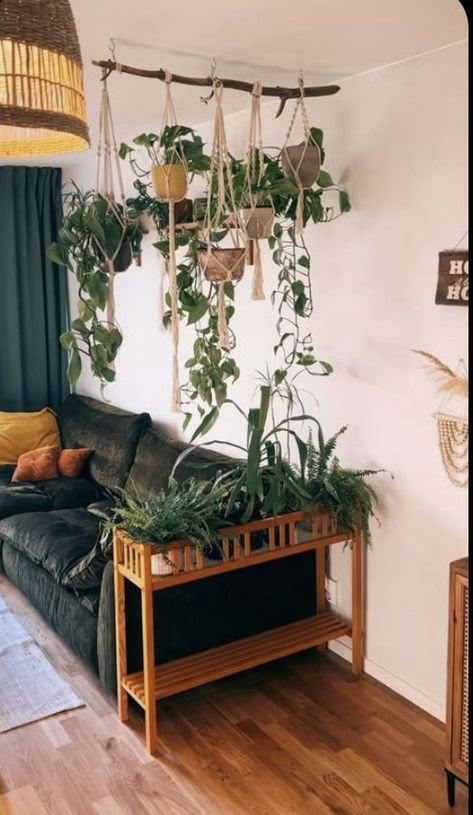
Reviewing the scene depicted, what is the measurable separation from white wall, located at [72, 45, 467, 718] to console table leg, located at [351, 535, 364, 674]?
0.14 ft

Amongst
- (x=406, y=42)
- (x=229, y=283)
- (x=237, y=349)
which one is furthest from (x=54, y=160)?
(x=406, y=42)

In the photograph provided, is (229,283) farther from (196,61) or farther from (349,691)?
(349,691)

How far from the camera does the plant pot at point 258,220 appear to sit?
9.48 feet

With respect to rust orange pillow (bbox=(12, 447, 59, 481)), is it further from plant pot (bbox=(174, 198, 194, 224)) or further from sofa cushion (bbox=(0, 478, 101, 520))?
plant pot (bbox=(174, 198, 194, 224))

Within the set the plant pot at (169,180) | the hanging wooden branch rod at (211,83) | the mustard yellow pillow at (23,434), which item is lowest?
the mustard yellow pillow at (23,434)

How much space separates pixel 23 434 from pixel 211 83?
10.0 feet

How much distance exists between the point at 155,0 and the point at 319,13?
0.46 meters

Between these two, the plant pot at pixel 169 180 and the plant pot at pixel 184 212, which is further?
the plant pot at pixel 184 212

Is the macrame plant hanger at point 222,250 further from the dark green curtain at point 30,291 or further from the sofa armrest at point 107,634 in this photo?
the dark green curtain at point 30,291

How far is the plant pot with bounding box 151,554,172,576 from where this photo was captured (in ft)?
9.03

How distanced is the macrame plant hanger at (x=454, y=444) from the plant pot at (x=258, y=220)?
0.85 metres

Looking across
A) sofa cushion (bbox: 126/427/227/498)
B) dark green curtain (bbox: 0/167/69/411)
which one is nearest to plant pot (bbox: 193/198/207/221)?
sofa cushion (bbox: 126/427/227/498)

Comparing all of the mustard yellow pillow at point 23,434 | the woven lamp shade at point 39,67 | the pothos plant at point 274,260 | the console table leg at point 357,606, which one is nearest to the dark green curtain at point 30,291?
the mustard yellow pillow at point 23,434

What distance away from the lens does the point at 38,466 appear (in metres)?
4.71
